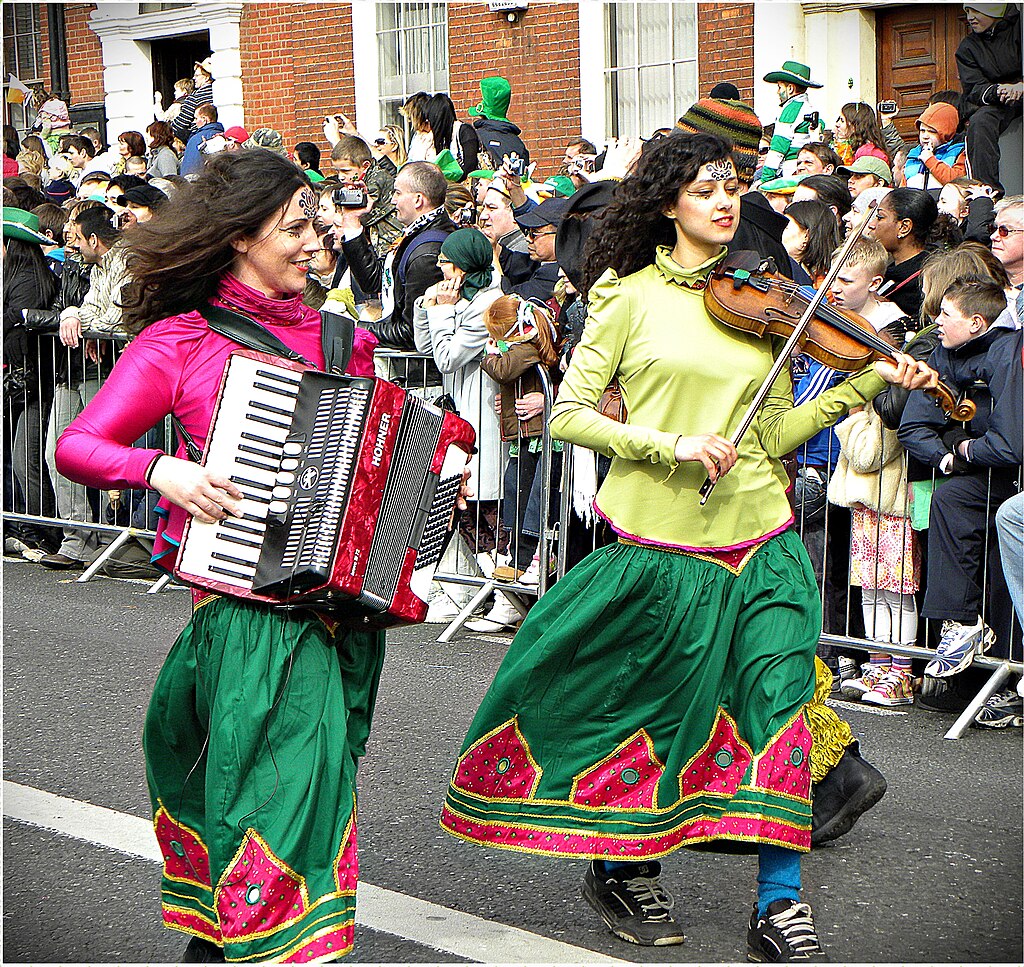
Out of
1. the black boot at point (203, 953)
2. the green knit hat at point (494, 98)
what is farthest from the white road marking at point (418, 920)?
the green knit hat at point (494, 98)

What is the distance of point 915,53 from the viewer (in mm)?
13422

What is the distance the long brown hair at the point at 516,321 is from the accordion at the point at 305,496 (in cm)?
381

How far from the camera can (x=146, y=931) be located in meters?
4.16

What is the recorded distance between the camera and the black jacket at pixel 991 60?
10.1 metres

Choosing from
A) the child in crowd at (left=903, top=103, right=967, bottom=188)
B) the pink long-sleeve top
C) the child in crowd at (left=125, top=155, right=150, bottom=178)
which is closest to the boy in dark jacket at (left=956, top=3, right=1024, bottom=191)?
the child in crowd at (left=903, top=103, right=967, bottom=188)

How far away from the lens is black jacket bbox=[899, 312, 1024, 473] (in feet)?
19.5

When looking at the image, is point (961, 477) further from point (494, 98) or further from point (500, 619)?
point (494, 98)

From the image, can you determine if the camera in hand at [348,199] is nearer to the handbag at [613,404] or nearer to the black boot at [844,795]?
the handbag at [613,404]

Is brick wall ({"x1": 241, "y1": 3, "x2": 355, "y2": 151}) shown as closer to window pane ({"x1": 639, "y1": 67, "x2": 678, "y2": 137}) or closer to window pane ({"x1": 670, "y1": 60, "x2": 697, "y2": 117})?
window pane ({"x1": 639, "y1": 67, "x2": 678, "y2": 137})

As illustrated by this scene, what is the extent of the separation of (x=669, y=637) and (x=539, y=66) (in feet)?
43.0

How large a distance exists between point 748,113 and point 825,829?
2.20 meters

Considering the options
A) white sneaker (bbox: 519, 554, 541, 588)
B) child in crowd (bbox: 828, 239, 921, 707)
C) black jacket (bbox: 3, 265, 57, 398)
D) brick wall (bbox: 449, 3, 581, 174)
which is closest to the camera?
child in crowd (bbox: 828, 239, 921, 707)

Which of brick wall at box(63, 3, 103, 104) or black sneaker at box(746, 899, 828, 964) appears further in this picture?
brick wall at box(63, 3, 103, 104)

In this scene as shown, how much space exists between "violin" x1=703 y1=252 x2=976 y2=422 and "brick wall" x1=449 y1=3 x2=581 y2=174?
1236 centimetres
